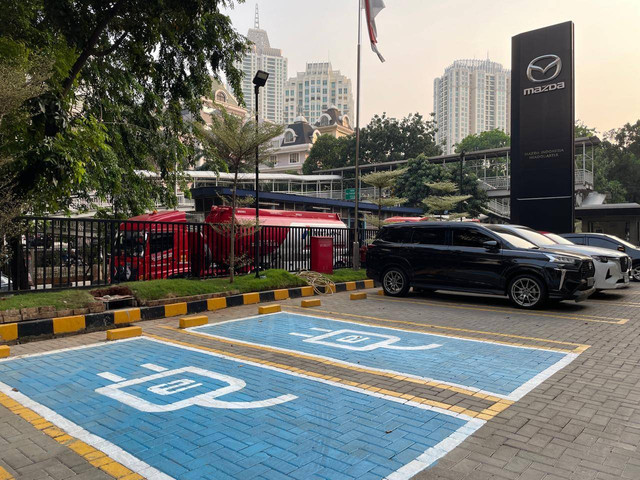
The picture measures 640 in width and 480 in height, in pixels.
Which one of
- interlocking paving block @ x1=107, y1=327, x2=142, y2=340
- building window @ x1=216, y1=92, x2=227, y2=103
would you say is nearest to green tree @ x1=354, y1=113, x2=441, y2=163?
building window @ x1=216, y1=92, x2=227, y2=103

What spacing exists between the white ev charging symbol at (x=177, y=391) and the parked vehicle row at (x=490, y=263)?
262 inches

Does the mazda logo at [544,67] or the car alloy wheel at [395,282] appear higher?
the mazda logo at [544,67]

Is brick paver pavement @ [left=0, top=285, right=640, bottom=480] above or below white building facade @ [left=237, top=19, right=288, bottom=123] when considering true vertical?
below

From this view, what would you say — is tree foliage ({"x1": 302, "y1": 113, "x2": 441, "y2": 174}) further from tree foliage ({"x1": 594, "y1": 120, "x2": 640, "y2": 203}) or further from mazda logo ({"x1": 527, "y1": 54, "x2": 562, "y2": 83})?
mazda logo ({"x1": 527, "y1": 54, "x2": 562, "y2": 83})

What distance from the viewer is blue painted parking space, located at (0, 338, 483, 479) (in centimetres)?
295

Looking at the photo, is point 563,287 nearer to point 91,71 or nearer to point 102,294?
point 102,294

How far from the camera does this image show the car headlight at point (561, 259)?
8.73m

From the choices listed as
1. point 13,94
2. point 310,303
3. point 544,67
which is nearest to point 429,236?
point 310,303

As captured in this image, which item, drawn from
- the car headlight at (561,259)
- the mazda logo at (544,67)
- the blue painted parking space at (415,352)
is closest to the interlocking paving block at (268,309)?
the blue painted parking space at (415,352)

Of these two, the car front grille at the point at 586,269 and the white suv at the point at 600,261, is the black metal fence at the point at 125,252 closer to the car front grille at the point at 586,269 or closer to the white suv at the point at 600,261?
the white suv at the point at 600,261

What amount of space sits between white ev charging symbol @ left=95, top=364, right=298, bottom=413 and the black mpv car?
665 cm

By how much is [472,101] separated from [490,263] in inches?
4967

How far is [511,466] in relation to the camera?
2.93 meters

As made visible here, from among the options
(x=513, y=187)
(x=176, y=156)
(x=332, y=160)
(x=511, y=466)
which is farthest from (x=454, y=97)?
(x=511, y=466)
